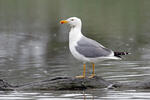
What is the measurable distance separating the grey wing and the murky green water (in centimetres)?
77

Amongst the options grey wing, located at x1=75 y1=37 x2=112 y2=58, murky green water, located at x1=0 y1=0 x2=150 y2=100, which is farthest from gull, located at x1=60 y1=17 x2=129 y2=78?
murky green water, located at x1=0 y1=0 x2=150 y2=100

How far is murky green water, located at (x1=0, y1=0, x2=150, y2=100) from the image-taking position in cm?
1139

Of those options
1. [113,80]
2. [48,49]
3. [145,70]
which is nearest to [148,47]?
[48,49]

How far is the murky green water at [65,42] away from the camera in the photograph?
37.4ft

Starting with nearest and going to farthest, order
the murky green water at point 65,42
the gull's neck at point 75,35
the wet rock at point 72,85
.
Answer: the murky green water at point 65,42 < the wet rock at point 72,85 < the gull's neck at point 75,35

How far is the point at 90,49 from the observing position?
37.8ft

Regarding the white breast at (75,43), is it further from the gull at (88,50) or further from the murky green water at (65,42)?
the murky green water at (65,42)

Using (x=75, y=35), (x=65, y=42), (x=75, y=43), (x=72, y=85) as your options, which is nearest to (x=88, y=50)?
(x=75, y=43)

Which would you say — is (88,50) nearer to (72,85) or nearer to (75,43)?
(75,43)

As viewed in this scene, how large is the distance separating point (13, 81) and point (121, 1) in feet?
111

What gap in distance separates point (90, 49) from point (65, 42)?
11.1 m

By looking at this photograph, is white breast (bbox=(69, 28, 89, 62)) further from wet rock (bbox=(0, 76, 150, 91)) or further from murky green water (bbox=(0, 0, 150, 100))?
murky green water (bbox=(0, 0, 150, 100))

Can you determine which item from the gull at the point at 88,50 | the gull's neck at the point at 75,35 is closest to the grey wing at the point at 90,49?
the gull at the point at 88,50

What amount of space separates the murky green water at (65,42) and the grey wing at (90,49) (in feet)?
2.54
